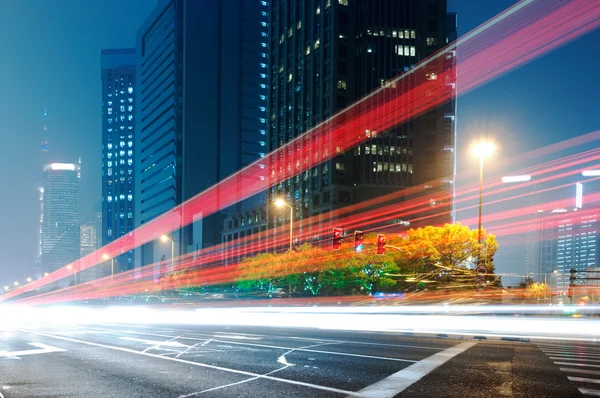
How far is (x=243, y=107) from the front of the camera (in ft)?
577

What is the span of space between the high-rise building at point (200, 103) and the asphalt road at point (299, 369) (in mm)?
142939

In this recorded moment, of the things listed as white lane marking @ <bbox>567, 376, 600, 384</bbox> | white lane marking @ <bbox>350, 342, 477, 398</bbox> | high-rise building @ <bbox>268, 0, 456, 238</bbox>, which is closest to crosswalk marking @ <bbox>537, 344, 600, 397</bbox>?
white lane marking @ <bbox>567, 376, 600, 384</bbox>

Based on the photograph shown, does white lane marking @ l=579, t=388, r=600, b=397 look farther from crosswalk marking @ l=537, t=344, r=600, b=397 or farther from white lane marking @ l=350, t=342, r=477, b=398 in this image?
white lane marking @ l=350, t=342, r=477, b=398

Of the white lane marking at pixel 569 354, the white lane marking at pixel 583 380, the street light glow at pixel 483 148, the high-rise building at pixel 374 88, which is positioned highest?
the high-rise building at pixel 374 88

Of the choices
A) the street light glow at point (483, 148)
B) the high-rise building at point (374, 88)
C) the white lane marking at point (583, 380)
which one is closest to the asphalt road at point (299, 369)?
the white lane marking at point (583, 380)

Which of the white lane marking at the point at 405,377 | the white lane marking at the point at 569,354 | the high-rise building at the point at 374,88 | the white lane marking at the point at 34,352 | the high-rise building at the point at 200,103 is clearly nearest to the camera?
the white lane marking at the point at 405,377

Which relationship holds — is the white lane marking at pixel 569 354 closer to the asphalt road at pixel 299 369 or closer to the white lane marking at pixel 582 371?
the asphalt road at pixel 299 369

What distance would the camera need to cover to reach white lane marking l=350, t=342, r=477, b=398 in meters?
8.62

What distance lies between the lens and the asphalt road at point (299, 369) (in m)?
Result: 8.94

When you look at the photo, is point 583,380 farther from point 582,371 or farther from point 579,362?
point 579,362

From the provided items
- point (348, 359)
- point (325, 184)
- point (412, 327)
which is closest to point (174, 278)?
point (325, 184)

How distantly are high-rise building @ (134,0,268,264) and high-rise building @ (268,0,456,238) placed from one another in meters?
55.3

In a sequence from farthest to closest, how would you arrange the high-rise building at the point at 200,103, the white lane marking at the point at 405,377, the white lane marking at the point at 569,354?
the high-rise building at the point at 200,103, the white lane marking at the point at 569,354, the white lane marking at the point at 405,377

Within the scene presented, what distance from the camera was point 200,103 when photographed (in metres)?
167
